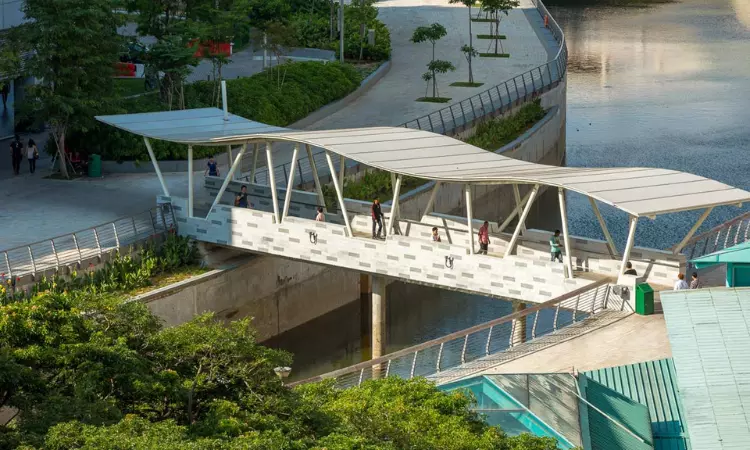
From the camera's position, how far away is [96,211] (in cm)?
5025

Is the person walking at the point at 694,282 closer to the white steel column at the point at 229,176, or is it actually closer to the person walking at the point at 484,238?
the person walking at the point at 484,238

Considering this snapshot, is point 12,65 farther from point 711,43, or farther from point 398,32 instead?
point 711,43

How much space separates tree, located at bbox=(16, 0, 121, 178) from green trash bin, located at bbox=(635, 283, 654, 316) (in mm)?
25584

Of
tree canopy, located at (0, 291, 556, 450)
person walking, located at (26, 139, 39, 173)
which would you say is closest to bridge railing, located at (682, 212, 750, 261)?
tree canopy, located at (0, 291, 556, 450)

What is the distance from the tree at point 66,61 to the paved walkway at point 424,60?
15.0 meters

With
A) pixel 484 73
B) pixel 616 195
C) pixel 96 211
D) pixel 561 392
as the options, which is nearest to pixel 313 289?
pixel 96 211

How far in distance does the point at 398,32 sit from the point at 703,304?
66.5 m

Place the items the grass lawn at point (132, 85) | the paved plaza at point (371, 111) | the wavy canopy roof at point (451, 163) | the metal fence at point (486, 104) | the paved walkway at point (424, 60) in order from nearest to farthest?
the wavy canopy roof at point (451, 163) < the paved plaza at point (371, 111) < the metal fence at point (486, 104) < the grass lawn at point (132, 85) < the paved walkway at point (424, 60)

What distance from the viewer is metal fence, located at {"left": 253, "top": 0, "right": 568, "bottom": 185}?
193 ft

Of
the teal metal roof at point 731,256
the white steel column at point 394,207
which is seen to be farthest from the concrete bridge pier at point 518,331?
the white steel column at point 394,207

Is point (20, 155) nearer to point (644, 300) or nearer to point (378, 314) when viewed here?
point (378, 314)

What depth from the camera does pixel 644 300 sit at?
1432 inches

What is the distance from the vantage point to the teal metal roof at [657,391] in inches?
1120

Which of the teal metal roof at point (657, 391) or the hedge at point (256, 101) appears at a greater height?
the hedge at point (256, 101)
